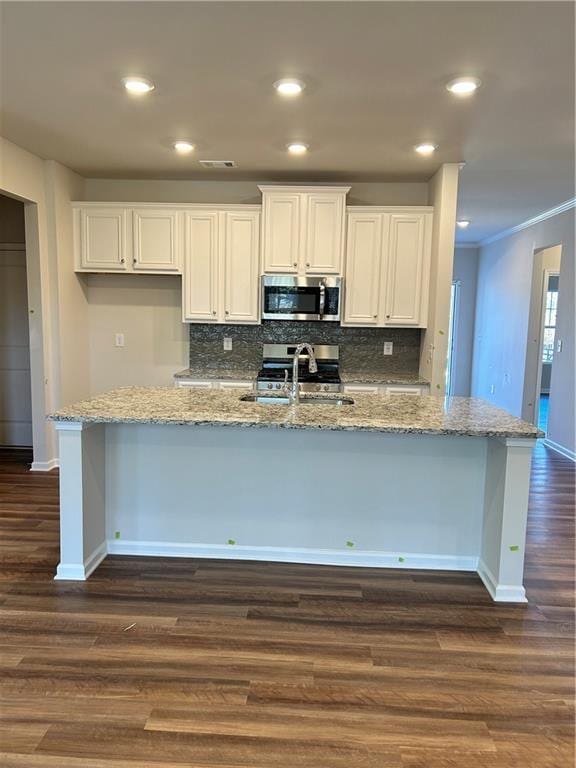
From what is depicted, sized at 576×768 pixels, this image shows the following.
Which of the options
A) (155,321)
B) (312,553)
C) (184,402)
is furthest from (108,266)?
(312,553)

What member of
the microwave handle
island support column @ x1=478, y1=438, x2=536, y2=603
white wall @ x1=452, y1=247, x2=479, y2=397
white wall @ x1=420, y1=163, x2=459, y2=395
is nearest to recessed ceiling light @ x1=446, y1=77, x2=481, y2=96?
white wall @ x1=420, y1=163, x2=459, y2=395

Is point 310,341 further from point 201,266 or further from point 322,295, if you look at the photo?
point 201,266

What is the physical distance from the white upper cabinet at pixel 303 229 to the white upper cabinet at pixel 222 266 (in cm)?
15

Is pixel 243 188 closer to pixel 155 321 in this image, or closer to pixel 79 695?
pixel 155 321

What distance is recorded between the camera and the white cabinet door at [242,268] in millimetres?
4789

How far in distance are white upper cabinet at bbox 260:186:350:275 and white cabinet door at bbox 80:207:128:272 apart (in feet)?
4.28

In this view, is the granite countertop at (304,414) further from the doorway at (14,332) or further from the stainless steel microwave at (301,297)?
the doorway at (14,332)

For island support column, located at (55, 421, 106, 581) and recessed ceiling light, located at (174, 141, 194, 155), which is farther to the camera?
recessed ceiling light, located at (174, 141, 194, 155)

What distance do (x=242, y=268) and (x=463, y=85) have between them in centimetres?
248

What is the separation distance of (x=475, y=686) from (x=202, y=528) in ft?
5.28

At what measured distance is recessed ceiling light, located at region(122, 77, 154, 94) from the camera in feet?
9.39

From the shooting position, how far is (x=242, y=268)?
4.84m

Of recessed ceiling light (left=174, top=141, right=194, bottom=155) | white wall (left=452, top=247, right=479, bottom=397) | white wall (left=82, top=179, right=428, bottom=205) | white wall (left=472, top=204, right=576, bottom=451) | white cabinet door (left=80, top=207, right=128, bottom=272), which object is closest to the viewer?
recessed ceiling light (left=174, top=141, right=194, bottom=155)

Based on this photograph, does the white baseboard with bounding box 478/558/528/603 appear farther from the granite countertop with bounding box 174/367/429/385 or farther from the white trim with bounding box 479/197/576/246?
the white trim with bounding box 479/197/576/246
